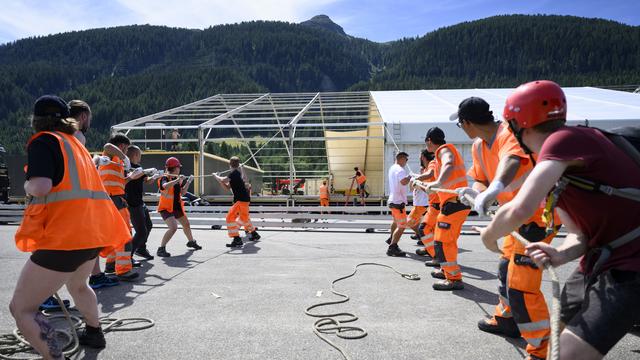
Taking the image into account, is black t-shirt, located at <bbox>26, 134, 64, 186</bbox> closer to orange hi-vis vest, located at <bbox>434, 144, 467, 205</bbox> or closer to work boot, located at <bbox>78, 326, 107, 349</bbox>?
work boot, located at <bbox>78, 326, 107, 349</bbox>

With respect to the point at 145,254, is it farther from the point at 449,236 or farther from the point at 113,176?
the point at 449,236

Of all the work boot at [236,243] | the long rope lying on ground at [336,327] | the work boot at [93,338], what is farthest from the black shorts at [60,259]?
the work boot at [236,243]

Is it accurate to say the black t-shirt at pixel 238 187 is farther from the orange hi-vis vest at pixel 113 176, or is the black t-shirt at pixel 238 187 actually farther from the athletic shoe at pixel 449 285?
the athletic shoe at pixel 449 285

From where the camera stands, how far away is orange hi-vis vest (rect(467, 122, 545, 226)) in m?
2.98

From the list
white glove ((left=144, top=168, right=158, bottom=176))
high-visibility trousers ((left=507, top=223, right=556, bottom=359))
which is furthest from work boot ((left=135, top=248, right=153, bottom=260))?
high-visibility trousers ((left=507, top=223, right=556, bottom=359))

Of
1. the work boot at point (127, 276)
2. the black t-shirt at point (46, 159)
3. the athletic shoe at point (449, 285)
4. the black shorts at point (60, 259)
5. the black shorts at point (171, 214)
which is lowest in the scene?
the work boot at point (127, 276)

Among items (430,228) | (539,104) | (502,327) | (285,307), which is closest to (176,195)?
(285,307)

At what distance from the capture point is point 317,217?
40.8 ft

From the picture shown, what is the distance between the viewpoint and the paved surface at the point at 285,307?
3393 millimetres

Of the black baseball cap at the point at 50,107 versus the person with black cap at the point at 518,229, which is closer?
the person with black cap at the point at 518,229

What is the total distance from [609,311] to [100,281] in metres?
5.50

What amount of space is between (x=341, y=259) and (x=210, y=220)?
631 centimetres

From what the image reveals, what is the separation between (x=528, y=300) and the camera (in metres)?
2.97

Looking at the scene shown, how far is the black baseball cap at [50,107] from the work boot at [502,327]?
12.5 feet
